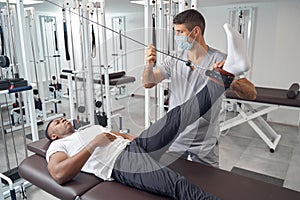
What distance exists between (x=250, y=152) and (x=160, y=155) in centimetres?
171

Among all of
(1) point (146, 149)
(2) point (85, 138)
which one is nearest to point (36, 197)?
(2) point (85, 138)

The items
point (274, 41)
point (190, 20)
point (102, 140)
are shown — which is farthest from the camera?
point (274, 41)

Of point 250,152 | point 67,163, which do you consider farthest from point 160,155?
point 250,152

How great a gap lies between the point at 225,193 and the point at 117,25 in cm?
468

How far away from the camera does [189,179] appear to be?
1.38 meters

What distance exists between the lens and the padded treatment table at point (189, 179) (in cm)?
126

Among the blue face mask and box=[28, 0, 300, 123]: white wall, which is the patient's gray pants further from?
box=[28, 0, 300, 123]: white wall

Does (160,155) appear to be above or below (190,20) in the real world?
below

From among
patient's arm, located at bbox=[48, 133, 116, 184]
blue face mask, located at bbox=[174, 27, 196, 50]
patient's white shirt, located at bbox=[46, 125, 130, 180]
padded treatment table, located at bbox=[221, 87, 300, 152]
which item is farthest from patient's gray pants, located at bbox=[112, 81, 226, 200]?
padded treatment table, located at bbox=[221, 87, 300, 152]

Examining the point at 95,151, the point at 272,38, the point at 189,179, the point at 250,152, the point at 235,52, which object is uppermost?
the point at 272,38

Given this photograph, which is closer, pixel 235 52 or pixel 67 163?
pixel 235 52

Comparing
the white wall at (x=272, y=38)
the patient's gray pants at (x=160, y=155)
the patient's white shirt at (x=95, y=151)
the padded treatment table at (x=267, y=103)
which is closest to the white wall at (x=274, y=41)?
the white wall at (x=272, y=38)

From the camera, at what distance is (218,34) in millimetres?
4238

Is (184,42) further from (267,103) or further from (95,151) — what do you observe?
(267,103)
